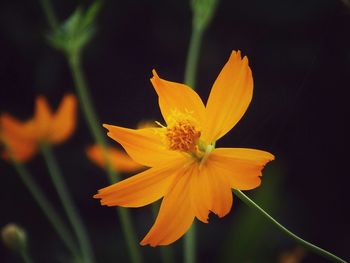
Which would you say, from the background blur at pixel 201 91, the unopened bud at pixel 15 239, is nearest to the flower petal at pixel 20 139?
the unopened bud at pixel 15 239

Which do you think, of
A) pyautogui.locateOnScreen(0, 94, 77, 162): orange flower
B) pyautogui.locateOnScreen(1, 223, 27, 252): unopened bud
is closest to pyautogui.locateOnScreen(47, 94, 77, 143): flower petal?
pyautogui.locateOnScreen(0, 94, 77, 162): orange flower

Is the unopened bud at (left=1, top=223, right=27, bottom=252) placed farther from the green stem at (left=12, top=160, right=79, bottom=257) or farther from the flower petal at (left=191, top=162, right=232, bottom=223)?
the flower petal at (left=191, top=162, right=232, bottom=223)

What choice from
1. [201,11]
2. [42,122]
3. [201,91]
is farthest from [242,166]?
[201,91]

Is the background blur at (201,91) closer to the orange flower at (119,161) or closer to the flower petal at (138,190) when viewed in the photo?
the orange flower at (119,161)

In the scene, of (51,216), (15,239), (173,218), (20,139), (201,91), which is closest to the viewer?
(173,218)

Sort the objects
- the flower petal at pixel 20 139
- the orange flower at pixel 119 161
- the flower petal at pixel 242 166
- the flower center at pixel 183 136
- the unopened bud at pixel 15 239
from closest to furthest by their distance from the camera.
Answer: the flower petal at pixel 242 166 → the flower center at pixel 183 136 → the unopened bud at pixel 15 239 → the orange flower at pixel 119 161 → the flower petal at pixel 20 139

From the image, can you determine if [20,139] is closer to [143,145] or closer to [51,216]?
[51,216]

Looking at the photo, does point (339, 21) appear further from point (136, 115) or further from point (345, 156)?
point (136, 115)

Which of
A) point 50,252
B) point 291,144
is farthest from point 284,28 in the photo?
point 50,252
